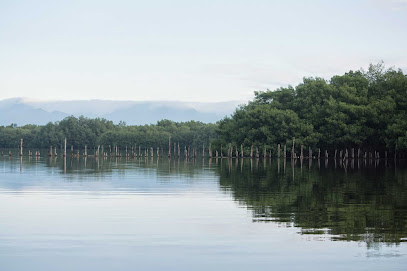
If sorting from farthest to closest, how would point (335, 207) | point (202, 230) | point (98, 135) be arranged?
point (98, 135) → point (335, 207) → point (202, 230)

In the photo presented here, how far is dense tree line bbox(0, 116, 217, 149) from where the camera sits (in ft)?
468

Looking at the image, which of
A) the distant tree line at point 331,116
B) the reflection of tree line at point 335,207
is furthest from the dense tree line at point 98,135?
the reflection of tree line at point 335,207

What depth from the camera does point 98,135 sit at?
157 meters

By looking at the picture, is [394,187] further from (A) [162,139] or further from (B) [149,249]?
(A) [162,139]

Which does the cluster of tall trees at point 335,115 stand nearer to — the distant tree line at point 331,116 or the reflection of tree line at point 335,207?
the distant tree line at point 331,116

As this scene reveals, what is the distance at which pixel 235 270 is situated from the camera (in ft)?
33.5


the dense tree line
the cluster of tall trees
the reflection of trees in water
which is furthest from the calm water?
the dense tree line

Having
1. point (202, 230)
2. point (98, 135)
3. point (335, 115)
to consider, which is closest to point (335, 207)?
point (202, 230)

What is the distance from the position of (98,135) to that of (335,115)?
306 ft

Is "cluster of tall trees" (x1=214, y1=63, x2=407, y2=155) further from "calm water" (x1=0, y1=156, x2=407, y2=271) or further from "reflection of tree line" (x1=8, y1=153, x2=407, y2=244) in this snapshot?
"calm water" (x1=0, y1=156, x2=407, y2=271)

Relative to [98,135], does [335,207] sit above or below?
below

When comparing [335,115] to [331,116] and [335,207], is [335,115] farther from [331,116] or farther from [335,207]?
[335,207]

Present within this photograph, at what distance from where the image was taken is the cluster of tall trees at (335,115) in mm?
72938

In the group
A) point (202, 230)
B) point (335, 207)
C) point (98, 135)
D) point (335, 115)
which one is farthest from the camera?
point (98, 135)
